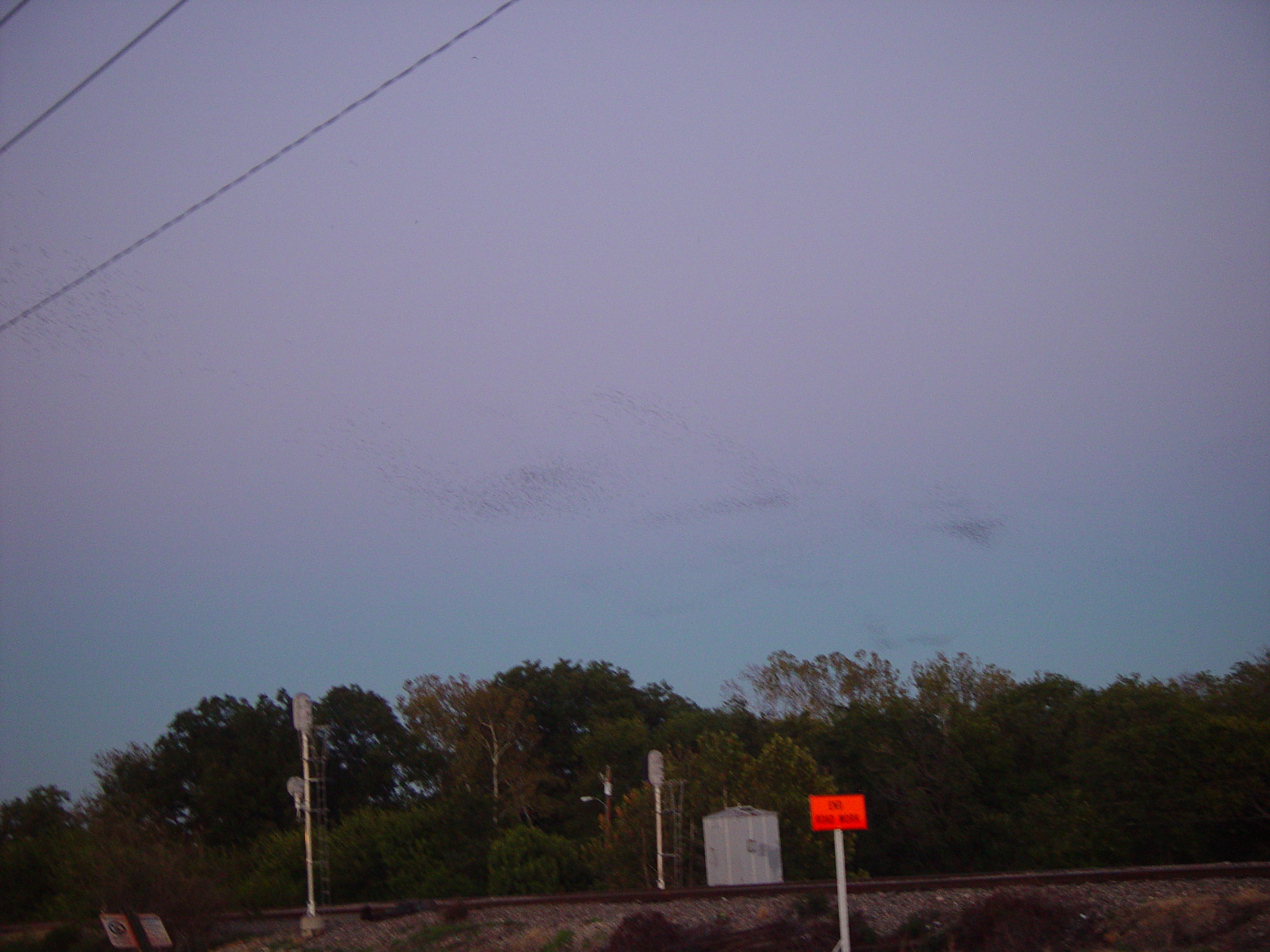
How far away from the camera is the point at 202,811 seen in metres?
51.1

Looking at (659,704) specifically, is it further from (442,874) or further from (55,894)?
(55,894)

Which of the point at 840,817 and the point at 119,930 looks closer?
the point at 840,817

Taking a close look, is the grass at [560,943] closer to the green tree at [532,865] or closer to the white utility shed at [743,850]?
the white utility shed at [743,850]

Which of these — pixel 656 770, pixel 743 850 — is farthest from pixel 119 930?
pixel 656 770

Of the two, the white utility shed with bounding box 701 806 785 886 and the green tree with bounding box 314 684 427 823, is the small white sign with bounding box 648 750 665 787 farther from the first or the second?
the green tree with bounding box 314 684 427 823

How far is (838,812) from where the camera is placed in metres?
10.3

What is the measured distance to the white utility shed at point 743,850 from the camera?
75.4 feet

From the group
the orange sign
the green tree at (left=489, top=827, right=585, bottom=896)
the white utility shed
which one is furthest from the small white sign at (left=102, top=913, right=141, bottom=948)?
the orange sign

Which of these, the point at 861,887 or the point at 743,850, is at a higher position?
the point at 861,887

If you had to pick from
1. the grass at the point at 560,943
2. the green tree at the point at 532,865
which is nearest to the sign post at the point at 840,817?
the grass at the point at 560,943

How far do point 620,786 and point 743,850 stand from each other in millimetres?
37504

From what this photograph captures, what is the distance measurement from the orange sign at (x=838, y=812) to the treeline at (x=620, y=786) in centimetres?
1560

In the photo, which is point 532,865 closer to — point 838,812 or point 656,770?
point 656,770

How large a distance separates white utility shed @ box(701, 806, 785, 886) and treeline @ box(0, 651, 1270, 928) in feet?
25.2
